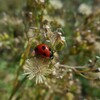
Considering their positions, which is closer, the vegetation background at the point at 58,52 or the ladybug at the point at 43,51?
the ladybug at the point at 43,51

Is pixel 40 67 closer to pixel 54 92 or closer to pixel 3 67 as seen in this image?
pixel 54 92

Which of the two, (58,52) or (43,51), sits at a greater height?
(43,51)

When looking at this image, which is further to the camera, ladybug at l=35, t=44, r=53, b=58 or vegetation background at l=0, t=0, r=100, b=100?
vegetation background at l=0, t=0, r=100, b=100

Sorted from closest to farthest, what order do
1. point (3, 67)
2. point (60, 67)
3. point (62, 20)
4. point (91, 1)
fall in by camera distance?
point (60, 67) < point (62, 20) < point (3, 67) < point (91, 1)

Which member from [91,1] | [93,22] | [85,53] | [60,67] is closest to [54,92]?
[85,53]

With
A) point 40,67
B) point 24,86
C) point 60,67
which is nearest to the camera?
point 40,67

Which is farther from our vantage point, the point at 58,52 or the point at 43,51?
the point at 58,52

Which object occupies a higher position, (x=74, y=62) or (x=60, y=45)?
(x=60, y=45)

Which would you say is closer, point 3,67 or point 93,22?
point 93,22
